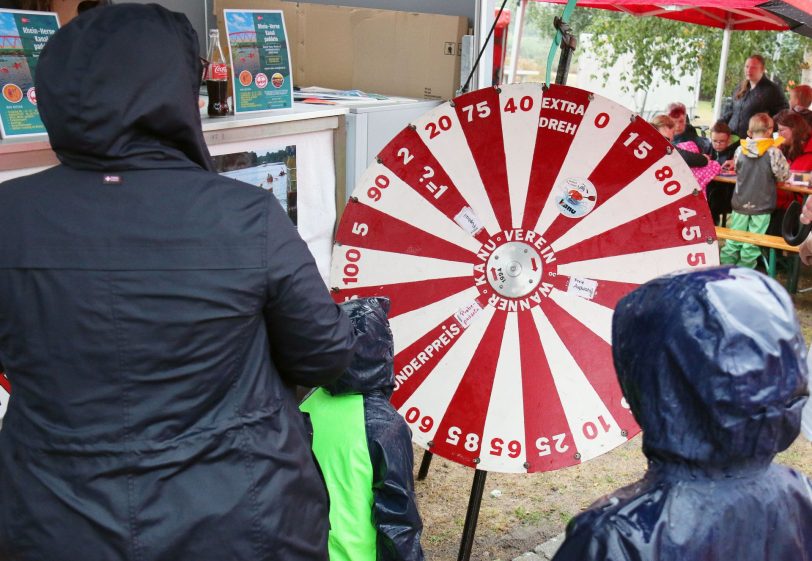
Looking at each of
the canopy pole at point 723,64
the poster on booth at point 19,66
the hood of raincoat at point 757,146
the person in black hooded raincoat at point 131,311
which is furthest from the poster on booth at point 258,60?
the canopy pole at point 723,64

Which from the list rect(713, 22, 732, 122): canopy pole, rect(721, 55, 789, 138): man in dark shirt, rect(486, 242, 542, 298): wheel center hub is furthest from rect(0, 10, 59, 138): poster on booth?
rect(713, 22, 732, 122): canopy pole

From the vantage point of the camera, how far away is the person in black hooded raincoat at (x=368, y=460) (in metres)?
2.24

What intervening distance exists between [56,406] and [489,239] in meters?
1.34

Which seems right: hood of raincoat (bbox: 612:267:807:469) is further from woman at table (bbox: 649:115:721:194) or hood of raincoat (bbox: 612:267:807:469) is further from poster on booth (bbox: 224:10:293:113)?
woman at table (bbox: 649:115:721:194)

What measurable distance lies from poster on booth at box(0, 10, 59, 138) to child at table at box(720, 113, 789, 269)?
5674 millimetres

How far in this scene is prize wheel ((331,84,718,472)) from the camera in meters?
2.45

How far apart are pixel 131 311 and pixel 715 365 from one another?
89 centimetres

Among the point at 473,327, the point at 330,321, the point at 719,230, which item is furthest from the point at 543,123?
the point at 719,230

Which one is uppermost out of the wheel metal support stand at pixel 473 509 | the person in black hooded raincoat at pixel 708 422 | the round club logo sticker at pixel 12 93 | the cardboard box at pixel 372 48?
the cardboard box at pixel 372 48

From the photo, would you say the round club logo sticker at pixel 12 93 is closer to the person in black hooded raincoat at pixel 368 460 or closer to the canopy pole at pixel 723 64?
the person in black hooded raincoat at pixel 368 460

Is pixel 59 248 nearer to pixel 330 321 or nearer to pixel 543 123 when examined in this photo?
pixel 330 321

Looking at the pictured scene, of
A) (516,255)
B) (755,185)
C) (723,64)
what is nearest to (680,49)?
(723,64)

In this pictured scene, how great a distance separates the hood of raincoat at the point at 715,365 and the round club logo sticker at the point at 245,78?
2.08 meters

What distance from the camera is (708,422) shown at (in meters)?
1.05
